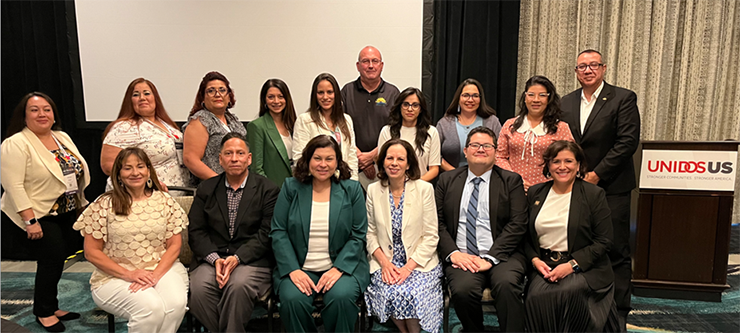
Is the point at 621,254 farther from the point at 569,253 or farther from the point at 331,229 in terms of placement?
the point at 331,229

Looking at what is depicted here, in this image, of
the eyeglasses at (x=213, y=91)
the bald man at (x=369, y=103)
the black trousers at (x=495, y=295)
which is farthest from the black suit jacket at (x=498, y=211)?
the eyeglasses at (x=213, y=91)

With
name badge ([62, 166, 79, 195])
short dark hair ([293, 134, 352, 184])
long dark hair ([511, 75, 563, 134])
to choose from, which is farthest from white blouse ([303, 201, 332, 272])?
name badge ([62, 166, 79, 195])

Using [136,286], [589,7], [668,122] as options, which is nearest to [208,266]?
[136,286]

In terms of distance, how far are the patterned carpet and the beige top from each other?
0.67 m

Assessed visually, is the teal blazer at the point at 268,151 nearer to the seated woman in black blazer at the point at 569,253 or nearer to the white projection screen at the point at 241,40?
the white projection screen at the point at 241,40

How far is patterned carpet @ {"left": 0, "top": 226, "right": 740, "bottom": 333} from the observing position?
9.64ft

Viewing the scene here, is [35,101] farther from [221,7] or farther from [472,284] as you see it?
[472,284]

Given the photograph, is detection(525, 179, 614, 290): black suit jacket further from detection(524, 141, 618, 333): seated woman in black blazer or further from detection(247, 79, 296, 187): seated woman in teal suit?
detection(247, 79, 296, 187): seated woman in teal suit

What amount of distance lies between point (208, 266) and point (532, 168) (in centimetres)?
195

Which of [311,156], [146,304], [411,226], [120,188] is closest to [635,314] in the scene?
[411,226]

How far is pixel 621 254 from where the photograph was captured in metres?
3.04

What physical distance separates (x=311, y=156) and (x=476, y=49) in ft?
7.60

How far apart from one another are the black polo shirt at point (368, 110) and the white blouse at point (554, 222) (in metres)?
1.30

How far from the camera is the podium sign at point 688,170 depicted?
3.20m
